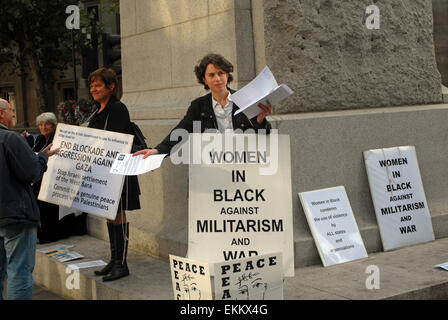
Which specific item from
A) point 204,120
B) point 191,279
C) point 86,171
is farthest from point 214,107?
point 86,171

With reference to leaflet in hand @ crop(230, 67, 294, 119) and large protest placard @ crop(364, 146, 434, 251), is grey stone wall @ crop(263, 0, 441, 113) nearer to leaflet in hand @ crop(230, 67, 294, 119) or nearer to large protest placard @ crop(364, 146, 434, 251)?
large protest placard @ crop(364, 146, 434, 251)

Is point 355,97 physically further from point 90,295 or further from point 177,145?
point 90,295

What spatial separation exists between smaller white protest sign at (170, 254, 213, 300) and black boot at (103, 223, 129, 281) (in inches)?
52.2

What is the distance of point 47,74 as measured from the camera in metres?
32.3

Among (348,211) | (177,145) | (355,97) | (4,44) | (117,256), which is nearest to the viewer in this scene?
(177,145)

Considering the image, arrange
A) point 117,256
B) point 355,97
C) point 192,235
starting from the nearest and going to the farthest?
point 192,235 → point 117,256 → point 355,97

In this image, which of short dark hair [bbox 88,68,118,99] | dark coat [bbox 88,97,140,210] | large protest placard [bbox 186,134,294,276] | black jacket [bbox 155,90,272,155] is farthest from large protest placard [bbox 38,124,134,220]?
large protest placard [bbox 186,134,294,276]

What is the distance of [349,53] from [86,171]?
3005 millimetres

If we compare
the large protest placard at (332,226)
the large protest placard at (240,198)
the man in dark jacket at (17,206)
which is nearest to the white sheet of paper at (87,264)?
the man in dark jacket at (17,206)

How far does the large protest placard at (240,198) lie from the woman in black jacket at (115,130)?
1.27 meters

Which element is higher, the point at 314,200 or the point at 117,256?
the point at 314,200

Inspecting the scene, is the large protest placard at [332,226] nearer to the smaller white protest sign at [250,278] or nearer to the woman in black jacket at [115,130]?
the smaller white protest sign at [250,278]

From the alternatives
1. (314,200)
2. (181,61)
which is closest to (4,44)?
(181,61)

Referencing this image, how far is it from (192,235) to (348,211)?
209cm
